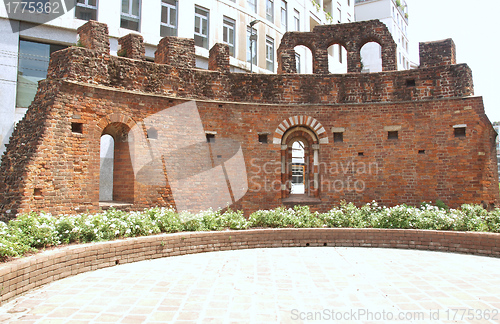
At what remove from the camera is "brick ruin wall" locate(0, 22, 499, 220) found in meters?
11.1

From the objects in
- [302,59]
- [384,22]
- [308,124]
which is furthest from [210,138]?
[384,22]

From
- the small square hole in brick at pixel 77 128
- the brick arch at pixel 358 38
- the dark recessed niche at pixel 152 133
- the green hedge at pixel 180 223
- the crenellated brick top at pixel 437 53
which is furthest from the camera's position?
the brick arch at pixel 358 38

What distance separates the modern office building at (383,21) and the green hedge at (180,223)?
102 ft

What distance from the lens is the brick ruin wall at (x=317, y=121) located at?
36.3ft

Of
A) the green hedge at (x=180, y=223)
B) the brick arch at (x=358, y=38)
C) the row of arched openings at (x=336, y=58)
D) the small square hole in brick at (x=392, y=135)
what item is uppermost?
the row of arched openings at (x=336, y=58)

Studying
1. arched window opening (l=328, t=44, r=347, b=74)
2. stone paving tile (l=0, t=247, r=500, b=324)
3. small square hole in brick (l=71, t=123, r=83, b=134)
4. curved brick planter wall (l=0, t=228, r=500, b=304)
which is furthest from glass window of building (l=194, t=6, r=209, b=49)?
stone paving tile (l=0, t=247, r=500, b=324)

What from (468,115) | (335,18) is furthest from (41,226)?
(335,18)

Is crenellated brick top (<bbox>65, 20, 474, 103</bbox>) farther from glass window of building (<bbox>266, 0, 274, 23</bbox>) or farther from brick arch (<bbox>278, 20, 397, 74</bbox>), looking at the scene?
glass window of building (<bbox>266, 0, 274, 23</bbox>)

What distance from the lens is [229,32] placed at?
22609 mm

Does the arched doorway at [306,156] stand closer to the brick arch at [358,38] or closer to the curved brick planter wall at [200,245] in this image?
the brick arch at [358,38]

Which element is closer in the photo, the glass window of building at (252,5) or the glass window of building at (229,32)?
the glass window of building at (229,32)

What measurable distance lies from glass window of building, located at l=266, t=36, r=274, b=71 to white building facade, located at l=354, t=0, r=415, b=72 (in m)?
15.6

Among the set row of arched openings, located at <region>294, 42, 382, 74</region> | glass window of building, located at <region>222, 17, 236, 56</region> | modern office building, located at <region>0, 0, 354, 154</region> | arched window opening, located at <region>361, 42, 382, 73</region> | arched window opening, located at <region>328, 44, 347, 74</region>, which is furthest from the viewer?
arched window opening, located at <region>361, 42, 382, 73</region>

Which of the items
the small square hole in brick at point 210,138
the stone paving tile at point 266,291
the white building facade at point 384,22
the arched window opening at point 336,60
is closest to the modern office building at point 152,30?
the arched window opening at point 336,60
